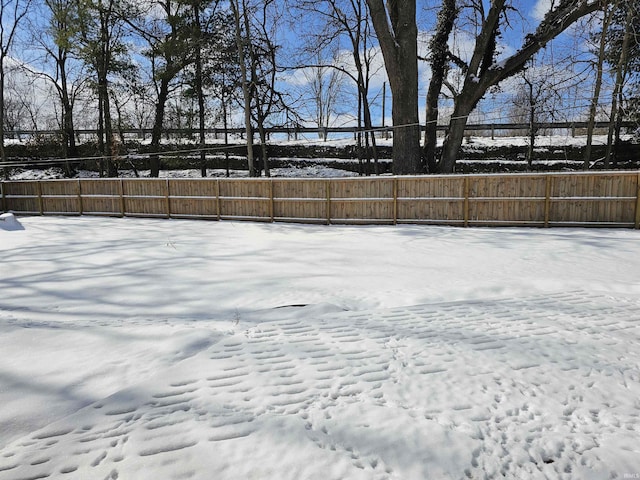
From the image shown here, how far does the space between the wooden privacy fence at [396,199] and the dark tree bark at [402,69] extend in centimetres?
150

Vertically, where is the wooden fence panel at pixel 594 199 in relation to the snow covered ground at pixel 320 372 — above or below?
above

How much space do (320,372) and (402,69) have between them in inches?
422

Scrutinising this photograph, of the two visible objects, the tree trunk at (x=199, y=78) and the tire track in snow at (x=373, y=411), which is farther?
the tree trunk at (x=199, y=78)

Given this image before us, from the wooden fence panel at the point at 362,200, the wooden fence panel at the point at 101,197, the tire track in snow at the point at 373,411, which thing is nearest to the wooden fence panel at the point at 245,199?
the wooden fence panel at the point at 362,200

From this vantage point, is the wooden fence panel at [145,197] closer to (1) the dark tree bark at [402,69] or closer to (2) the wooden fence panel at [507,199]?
(1) the dark tree bark at [402,69]

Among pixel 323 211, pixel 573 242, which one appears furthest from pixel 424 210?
pixel 573 242

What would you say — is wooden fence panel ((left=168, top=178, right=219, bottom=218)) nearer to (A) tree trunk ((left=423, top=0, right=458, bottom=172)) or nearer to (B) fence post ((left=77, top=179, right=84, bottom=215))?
(B) fence post ((left=77, top=179, right=84, bottom=215))

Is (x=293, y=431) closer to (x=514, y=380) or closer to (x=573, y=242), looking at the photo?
(x=514, y=380)

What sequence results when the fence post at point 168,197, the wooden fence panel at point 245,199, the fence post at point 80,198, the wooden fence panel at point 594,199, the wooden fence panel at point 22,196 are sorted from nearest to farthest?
the wooden fence panel at point 594,199, the wooden fence panel at point 245,199, the fence post at point 168,197, the fence post at point 80,198, the wooden fence panel at point 22,196

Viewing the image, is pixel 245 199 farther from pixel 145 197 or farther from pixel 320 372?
pixel 320 372

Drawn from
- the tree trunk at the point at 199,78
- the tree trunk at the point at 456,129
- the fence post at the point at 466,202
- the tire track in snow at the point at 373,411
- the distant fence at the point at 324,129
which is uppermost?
the tree trunk at the point at 199,78

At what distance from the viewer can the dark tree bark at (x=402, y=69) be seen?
1133cm

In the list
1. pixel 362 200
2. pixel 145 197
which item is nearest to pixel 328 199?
pixel 362 200

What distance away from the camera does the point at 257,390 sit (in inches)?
103
